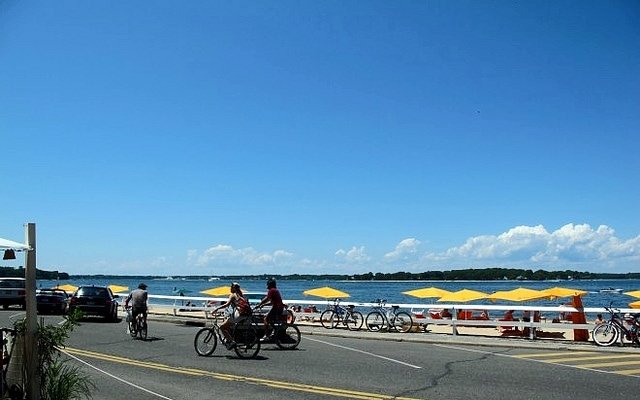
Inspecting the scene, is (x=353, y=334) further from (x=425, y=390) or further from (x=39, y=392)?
(x=39, y=392)

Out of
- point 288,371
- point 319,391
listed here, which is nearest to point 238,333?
point 288,371

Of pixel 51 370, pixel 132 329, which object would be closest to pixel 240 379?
pixel 51 370

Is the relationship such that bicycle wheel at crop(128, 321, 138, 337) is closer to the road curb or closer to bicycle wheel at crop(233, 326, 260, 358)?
bicycle wheel at crop(233, 326, 260, 358)

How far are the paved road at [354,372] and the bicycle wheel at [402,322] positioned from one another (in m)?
4.54

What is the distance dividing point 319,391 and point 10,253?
5.39 meters

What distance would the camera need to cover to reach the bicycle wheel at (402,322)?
2392 cm

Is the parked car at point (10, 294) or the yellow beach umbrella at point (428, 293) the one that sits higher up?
the parked car at point (10, 294)

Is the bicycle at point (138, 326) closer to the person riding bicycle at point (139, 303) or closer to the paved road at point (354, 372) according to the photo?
the person riding bicycle at point (139, 303)

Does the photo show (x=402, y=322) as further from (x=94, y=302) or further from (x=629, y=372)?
(x=94, y=302)

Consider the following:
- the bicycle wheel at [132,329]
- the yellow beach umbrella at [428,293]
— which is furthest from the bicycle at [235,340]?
the yellow beach umbrella at [428,293]

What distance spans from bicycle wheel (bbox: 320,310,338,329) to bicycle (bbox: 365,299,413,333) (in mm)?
1615

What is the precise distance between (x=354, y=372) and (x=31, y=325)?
22.1 feet

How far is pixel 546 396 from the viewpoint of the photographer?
35.0ft

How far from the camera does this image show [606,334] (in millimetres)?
19078
